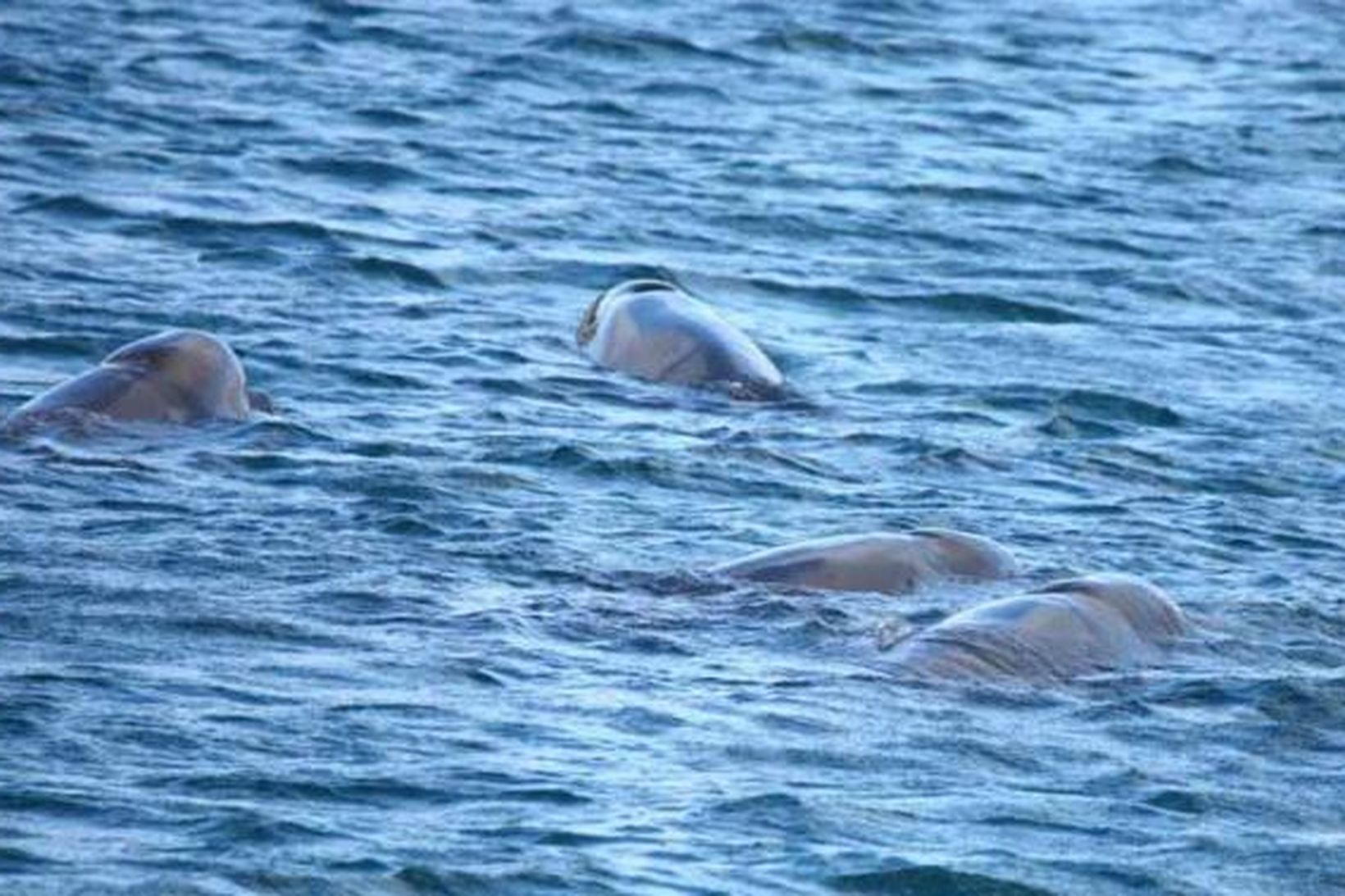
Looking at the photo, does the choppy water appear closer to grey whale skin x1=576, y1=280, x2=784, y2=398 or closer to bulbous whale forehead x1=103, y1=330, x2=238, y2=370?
grey whale skin x1=576, y1=280, x2=784, y2=398

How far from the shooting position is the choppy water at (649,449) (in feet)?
38.0

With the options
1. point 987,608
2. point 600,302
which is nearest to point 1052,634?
point 987,608

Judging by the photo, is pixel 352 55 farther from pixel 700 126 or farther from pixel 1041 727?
pixel 1041 727

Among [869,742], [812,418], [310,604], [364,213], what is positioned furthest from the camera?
[364,213]

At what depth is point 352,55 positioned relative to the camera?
28.0 metres

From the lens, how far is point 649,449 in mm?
17031

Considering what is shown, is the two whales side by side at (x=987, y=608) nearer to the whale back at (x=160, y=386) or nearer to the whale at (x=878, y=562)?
the whale at (x=878, y=562)

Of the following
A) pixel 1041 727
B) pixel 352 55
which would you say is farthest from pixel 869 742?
pixel 352 55

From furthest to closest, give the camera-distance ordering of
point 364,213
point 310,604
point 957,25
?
point 957,25
point 364,213
point 310,604

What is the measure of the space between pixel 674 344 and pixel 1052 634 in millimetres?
5669

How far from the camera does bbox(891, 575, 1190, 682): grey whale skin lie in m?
13.1

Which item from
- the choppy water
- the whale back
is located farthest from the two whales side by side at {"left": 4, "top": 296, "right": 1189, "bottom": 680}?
the choppy water

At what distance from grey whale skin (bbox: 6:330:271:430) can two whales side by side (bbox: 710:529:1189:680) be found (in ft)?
10.2

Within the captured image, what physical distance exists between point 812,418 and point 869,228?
564 cm
